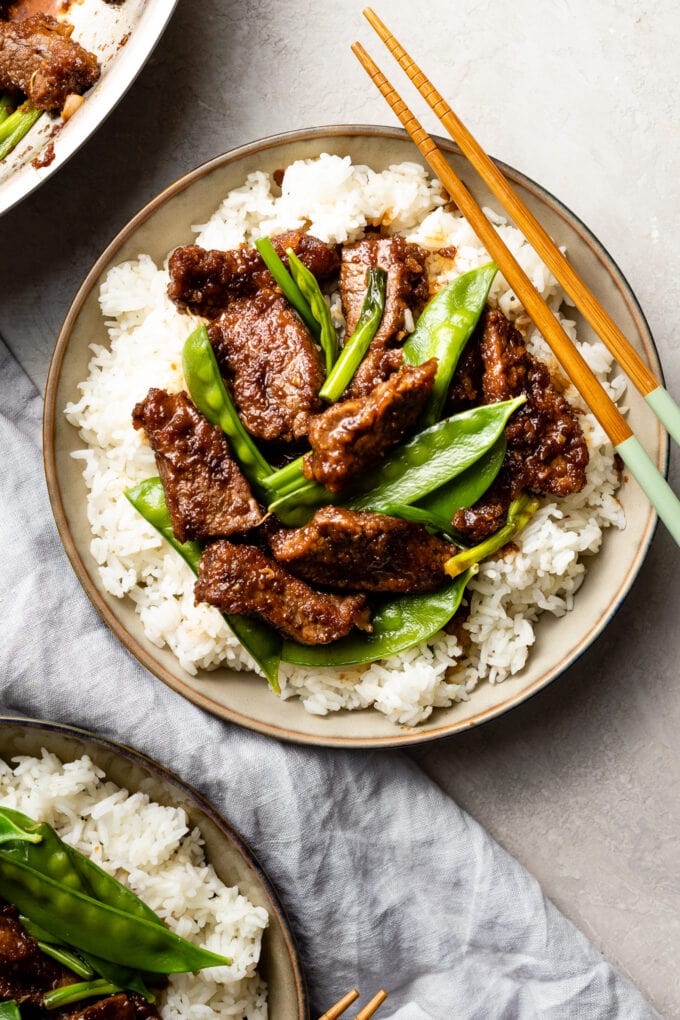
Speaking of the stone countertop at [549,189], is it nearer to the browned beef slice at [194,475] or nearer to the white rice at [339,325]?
the white rice at [339,325]

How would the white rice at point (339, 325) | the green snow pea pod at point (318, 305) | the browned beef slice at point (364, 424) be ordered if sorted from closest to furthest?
the browned beef slice at point (364, 424)
the green snow pea pod at point (318, 305)
the white rice at point (339, 325)

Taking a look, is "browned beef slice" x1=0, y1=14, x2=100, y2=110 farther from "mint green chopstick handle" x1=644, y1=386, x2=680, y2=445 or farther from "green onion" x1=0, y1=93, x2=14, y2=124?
"mint green chopstick handle" x1=644, y1=386, x2=680, y2=445

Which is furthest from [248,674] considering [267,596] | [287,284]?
[287,284]

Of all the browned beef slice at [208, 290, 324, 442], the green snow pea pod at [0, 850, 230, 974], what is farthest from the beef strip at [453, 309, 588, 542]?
the green snow pea pod at [0, 850, 230, 974]

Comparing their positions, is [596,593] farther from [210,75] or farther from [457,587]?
[210,75]

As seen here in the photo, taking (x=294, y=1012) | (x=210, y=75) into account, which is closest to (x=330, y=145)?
(x=210, y=75)

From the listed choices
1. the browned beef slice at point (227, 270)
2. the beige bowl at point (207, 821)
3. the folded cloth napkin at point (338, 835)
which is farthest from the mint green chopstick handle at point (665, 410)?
the beige bowl at point (207, 821)
